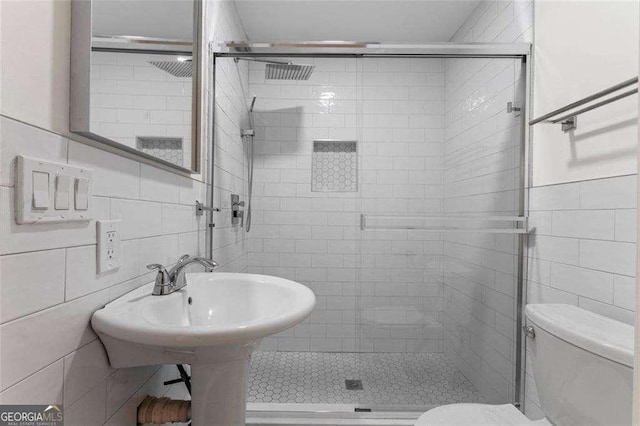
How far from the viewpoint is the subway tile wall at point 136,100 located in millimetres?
719

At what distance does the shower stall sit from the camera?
1.67 meters

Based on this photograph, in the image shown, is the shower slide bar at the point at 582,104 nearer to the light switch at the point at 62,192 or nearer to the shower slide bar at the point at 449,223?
the shower slide bar at the point at 449,223

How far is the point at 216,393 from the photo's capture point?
86 cm

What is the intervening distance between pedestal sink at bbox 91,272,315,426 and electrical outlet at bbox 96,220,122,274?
0.32ft

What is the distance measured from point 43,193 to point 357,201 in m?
1.45

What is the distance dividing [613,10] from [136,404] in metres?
2.12

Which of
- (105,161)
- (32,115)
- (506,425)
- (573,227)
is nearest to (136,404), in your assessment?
(105,161)

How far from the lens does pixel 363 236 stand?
5.95 feet

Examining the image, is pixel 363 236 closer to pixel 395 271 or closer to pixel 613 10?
A: pixel 395 271

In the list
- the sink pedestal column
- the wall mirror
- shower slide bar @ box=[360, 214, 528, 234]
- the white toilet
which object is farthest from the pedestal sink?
shower slide bar @ box=[360, 214, 528, 234]

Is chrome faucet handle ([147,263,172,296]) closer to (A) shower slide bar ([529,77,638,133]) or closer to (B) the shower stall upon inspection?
(B) the shower stall

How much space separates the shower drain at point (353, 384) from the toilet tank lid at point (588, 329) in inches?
36.5

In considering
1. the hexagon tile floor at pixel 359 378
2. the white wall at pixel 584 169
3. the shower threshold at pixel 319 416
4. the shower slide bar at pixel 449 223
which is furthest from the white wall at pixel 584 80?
the shower threshold at pixel 319 416

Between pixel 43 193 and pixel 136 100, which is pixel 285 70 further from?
pixel 43 193
